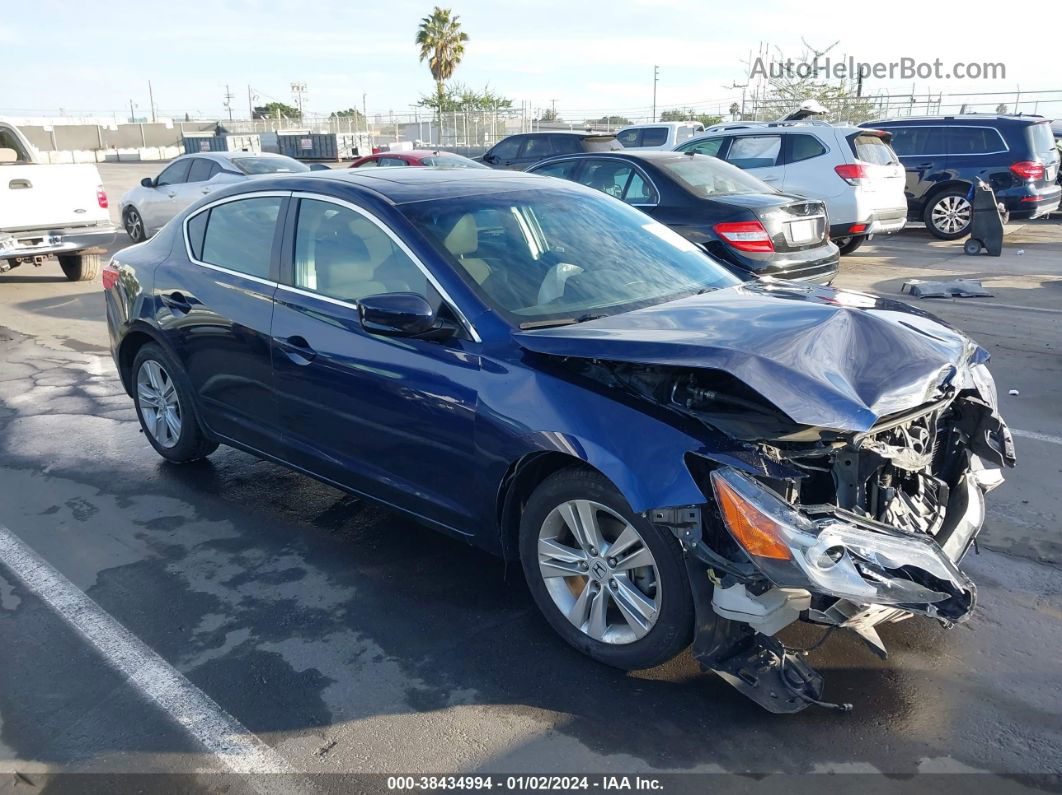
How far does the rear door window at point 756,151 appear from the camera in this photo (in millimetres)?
13250

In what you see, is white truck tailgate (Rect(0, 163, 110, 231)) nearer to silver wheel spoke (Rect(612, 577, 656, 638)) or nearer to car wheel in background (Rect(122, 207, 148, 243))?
car wheel in background (Rect(122, 207, 148, 243))

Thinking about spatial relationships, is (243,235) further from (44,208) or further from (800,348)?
(44,208)

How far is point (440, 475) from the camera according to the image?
3732mm

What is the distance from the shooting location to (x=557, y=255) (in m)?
4.08

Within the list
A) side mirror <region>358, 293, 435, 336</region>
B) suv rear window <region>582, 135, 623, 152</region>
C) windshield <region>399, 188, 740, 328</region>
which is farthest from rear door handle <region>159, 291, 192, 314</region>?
suv rear window <region>582, 135, 623, 152</region>

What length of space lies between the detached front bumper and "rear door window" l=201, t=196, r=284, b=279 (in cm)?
755

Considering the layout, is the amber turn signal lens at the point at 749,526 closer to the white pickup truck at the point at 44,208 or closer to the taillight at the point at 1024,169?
the white pickup truck at the point at 44,208

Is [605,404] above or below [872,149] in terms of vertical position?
below

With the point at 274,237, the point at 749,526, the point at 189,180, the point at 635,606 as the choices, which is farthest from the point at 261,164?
the point at 749,526

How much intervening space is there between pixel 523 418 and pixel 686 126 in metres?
19.8

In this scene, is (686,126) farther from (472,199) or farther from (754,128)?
(472,199)

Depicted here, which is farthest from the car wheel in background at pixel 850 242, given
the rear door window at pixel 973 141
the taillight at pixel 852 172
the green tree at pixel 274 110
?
the green tree at pixel 274 110

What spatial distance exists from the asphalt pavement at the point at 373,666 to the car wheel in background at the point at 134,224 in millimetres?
12023

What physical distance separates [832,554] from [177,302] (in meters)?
3.75
